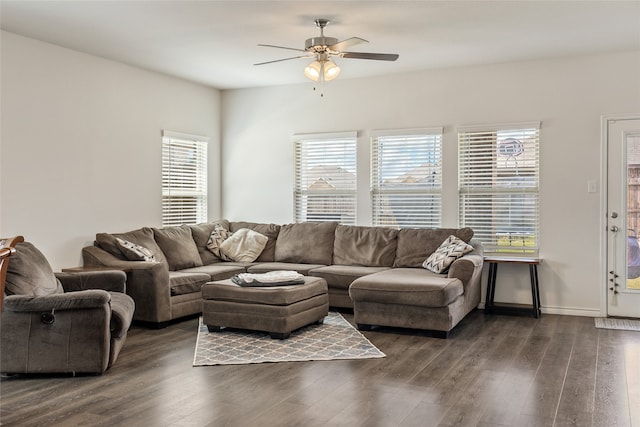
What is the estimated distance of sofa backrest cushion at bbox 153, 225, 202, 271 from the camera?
6.24 meters

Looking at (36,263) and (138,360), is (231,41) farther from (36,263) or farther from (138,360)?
(138,360)

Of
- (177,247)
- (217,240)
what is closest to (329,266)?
(217,240)

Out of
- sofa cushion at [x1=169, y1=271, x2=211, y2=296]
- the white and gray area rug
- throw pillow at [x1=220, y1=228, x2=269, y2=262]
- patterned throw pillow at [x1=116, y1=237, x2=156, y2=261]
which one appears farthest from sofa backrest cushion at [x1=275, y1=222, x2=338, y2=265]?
the white and gray area rug

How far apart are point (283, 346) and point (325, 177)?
3045 millimetres

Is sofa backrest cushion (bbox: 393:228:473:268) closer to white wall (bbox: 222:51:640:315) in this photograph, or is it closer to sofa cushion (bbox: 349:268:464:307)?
white wall (bbox: 222:51:640:315)

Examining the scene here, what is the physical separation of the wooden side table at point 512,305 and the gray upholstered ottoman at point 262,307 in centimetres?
194

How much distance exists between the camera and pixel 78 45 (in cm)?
548

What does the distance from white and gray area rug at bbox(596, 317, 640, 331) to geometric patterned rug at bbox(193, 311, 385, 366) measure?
2.36 m

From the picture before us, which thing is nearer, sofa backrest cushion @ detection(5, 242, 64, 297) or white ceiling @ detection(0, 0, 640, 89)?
sofa backrest cushion @ detection(5, 242, 64, 297)

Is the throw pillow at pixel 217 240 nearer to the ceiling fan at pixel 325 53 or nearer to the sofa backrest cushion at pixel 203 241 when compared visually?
the sofa backrest cushion at pixel 203 241

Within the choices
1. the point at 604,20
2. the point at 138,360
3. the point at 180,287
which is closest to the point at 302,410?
the point at 138,360

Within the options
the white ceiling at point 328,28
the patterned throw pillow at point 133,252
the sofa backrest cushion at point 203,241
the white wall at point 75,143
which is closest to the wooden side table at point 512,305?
the white ceiling at point 328,28

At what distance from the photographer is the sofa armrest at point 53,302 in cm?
376

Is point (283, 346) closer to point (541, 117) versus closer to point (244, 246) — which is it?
point (244, 246)
